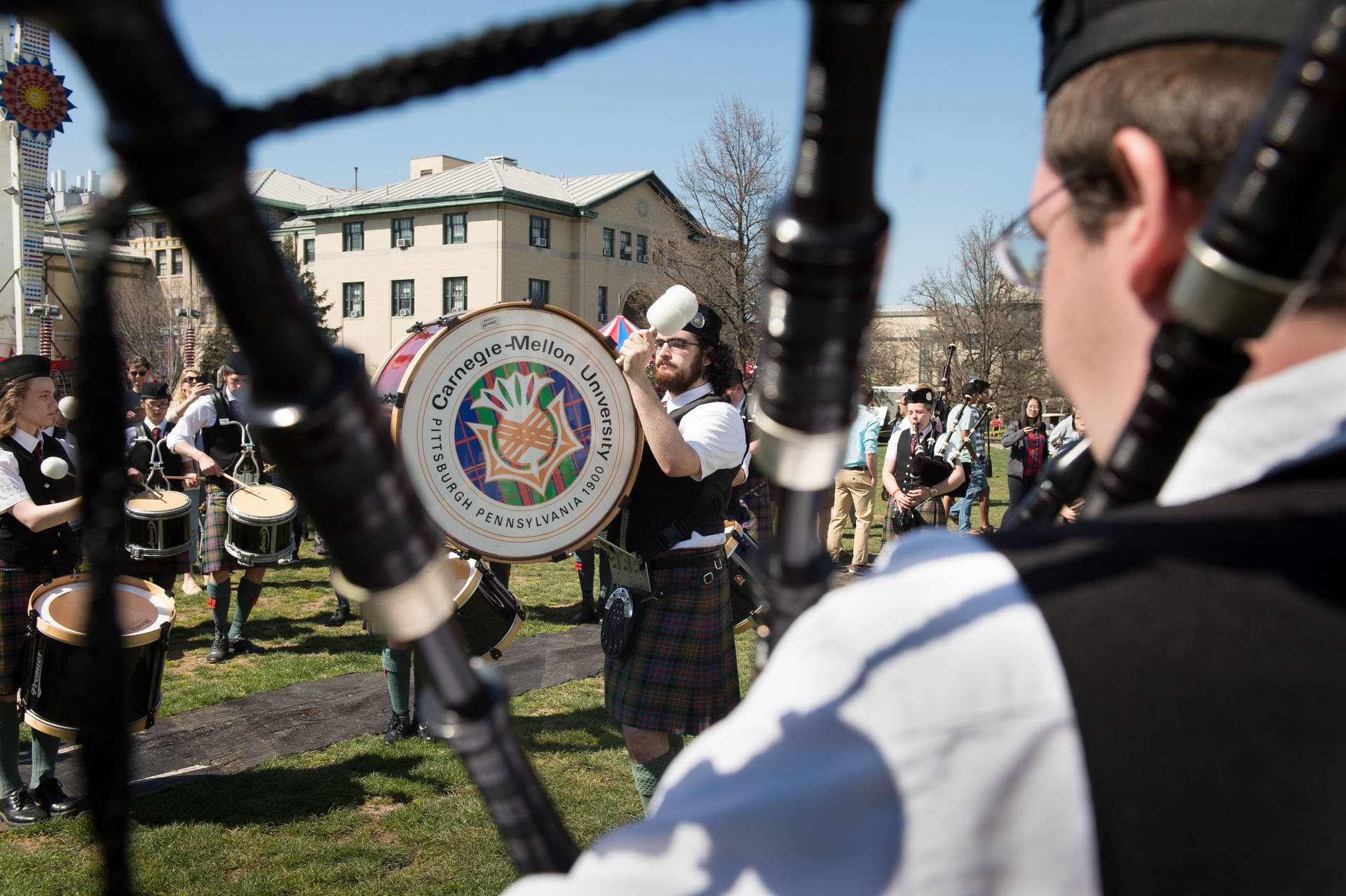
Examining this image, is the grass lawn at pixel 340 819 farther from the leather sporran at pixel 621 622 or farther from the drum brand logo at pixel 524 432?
the drum brand logo at pixel 524 432

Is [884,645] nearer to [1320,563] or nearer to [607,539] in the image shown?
[1320,563]

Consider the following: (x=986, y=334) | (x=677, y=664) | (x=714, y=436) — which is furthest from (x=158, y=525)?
(x=986, y=334)

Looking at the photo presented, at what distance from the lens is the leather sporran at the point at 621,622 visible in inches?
138

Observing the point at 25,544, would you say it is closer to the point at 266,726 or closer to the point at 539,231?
the point at 266,726

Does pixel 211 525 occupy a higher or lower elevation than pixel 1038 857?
lower

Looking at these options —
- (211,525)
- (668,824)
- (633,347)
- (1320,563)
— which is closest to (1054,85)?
(1320,563)

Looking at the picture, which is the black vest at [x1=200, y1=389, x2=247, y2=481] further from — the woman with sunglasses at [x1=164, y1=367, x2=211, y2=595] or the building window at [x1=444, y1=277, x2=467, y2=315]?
the building window at [x1=444, y1=277, x2=467, y2=315]

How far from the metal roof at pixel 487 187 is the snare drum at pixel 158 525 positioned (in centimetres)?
2891

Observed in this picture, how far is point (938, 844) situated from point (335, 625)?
7388 mm

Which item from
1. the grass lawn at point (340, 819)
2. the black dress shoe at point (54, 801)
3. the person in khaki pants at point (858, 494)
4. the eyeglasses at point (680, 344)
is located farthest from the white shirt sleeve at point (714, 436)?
the person in khaki pants at point (858, 494)

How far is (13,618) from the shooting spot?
404cm

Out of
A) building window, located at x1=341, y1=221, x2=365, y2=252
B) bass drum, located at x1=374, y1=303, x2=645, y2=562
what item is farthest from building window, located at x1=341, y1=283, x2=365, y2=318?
bass drum, located at x1=374, y1=303, x2=645, y2=562

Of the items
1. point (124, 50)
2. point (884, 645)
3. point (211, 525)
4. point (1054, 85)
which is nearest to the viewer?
point (124, 50)

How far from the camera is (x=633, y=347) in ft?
10.5
